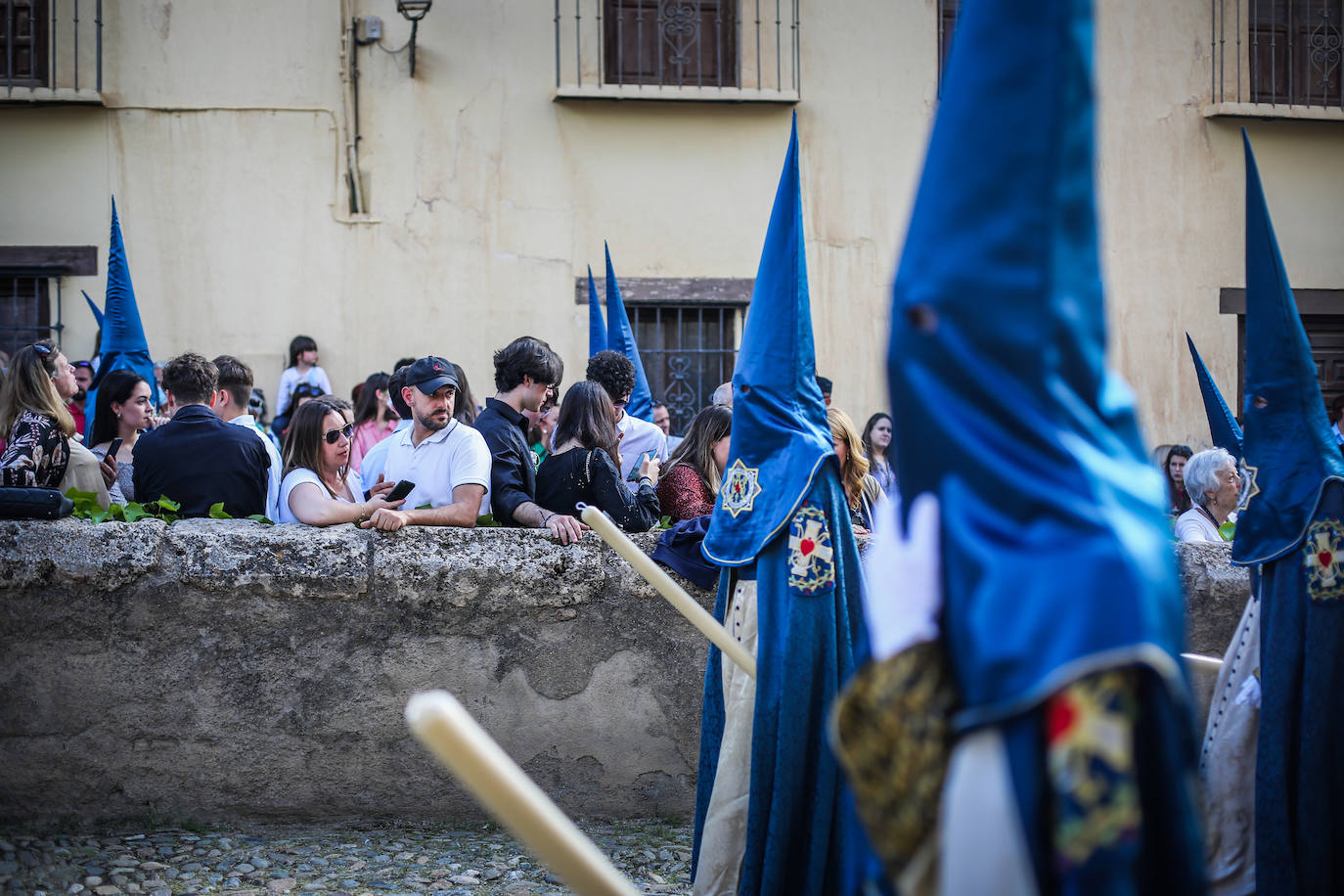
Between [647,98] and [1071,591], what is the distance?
8.25 m

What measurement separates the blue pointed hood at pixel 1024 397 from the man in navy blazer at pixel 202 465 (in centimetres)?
352

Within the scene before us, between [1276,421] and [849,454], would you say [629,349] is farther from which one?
[1276,421]

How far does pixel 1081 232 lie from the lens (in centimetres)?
132

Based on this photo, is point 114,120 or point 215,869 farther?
point 114,120

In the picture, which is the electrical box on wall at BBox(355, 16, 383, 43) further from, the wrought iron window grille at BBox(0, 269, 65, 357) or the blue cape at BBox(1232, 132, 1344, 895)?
the blue cape at BBox(1232, 132, 1344, 895)

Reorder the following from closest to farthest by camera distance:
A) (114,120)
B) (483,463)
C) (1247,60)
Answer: (483,463) → (114,120) → (1247,60)

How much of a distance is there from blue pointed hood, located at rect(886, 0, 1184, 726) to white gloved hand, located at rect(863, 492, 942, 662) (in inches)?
0.9

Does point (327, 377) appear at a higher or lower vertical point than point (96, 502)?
higher

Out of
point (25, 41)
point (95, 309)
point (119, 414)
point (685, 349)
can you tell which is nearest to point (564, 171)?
point (685, 349)

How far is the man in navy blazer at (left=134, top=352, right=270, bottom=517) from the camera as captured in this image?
4340 mm

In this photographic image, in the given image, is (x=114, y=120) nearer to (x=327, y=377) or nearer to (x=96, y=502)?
(x=327, y=377)

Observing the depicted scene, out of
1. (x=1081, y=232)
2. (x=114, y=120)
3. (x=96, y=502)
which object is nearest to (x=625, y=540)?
(x=1081, y=232)

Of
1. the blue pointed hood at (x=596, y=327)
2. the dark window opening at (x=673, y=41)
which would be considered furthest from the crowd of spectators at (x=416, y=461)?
the dark window opening at (x=673, y=41)

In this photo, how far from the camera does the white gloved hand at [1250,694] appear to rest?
333 cm
